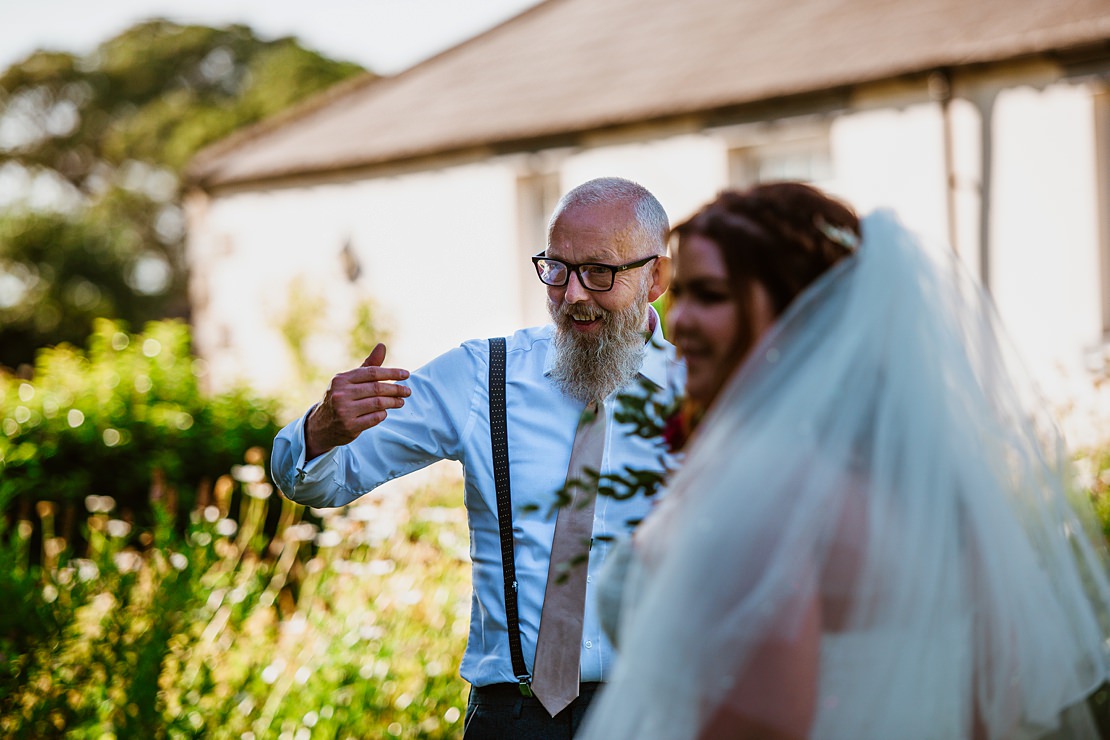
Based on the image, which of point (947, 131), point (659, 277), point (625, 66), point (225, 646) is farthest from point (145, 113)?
point (659, 277)

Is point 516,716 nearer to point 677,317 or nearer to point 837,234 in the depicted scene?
point 677,317

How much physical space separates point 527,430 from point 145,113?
3860 centimetres

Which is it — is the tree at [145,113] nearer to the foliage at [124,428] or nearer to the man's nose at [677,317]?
the foliage at [124,428]

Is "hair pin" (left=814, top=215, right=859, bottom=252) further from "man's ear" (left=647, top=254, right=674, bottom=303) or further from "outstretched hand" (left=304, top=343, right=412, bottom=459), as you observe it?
"man's ear" (left=647, top=254, right=674, bottom=303)

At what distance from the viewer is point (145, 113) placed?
37625mm

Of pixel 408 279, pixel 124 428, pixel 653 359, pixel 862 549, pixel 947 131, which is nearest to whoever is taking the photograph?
pixel 862 549

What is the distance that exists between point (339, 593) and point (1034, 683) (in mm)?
3939

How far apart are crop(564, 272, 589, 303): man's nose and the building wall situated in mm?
2950

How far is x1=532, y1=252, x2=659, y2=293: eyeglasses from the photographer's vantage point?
2.72m

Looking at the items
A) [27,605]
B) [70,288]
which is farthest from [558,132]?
[70,288]

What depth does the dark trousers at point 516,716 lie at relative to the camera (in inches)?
96.6

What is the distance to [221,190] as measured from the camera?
1714cm

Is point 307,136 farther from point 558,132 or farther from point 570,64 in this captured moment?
point 558,132

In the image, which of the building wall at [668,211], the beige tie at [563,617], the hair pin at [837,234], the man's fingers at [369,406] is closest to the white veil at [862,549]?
the hair pin at [837,234]
